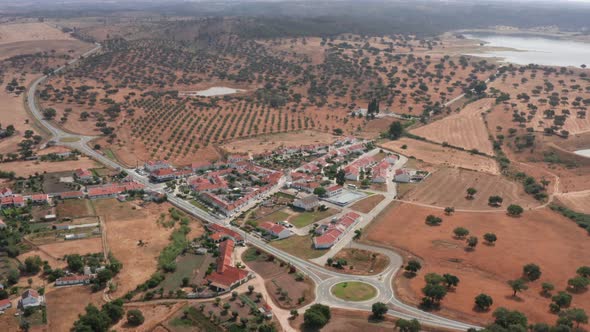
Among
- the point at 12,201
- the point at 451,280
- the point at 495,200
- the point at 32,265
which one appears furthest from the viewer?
the point at 495,200

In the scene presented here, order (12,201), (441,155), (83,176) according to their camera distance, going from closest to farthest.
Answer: (12,201), (83,176), (441,155)

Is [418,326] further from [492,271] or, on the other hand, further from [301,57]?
[301,57]

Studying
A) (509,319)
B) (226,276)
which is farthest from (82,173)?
(509,319)


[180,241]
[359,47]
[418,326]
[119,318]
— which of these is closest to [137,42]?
[359,47]

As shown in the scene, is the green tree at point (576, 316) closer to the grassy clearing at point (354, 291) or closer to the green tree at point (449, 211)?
the grassy clearing at point (354, 291)

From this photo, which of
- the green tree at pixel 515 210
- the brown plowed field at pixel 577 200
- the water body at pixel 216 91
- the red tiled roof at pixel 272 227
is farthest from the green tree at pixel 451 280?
the water body at pixel 216 91

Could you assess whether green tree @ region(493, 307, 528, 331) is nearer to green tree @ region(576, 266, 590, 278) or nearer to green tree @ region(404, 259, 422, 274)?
green tree @ region(404, 259, 422, 274)

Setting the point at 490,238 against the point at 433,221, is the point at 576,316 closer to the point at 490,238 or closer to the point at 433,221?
the point at 490,238
